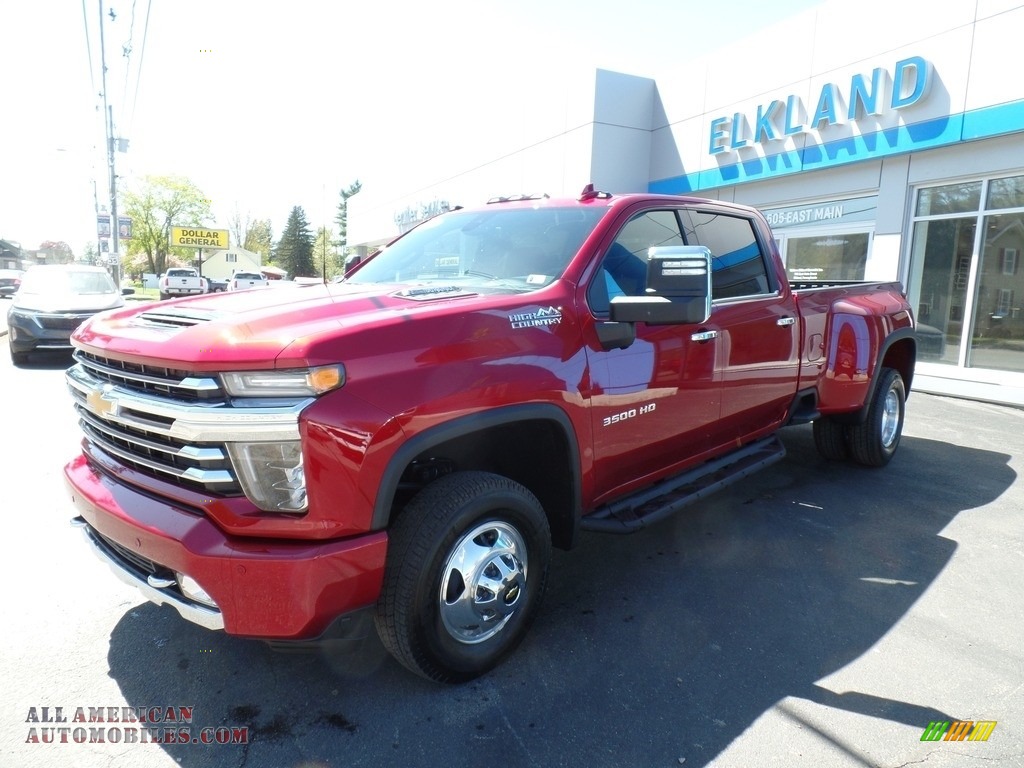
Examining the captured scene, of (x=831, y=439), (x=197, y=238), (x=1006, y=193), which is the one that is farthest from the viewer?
(x=197, y=238)

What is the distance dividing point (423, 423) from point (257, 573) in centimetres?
70

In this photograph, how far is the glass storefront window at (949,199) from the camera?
1018 centimetres

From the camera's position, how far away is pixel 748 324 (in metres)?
4.02

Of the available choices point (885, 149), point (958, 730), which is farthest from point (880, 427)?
A: point (885, 149)

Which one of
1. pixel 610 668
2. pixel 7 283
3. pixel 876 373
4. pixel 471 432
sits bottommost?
pixel 610 668

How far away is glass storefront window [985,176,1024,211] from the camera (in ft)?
31.6

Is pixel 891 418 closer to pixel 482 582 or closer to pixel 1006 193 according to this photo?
pixel 482 582

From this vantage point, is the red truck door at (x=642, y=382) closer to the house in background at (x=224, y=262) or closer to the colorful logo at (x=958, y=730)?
the colorful logo at (x=958, y=730)

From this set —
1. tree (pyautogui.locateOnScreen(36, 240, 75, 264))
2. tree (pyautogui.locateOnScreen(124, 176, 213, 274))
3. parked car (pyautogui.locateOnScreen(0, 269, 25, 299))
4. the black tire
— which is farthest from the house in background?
the black tire

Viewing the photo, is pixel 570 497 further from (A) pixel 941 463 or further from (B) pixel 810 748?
(A) pixel 941 463

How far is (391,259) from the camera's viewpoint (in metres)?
4.02

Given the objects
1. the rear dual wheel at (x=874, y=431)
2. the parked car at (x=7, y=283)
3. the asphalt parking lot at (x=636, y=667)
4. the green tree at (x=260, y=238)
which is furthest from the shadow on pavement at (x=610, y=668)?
the green tree at (x=260, y=238)

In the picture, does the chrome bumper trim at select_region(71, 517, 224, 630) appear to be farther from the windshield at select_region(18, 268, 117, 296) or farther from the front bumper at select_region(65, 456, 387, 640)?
the windshield at select_region(18, 268, 117, 296)

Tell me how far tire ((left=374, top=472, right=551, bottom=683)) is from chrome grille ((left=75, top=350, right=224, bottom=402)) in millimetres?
784
